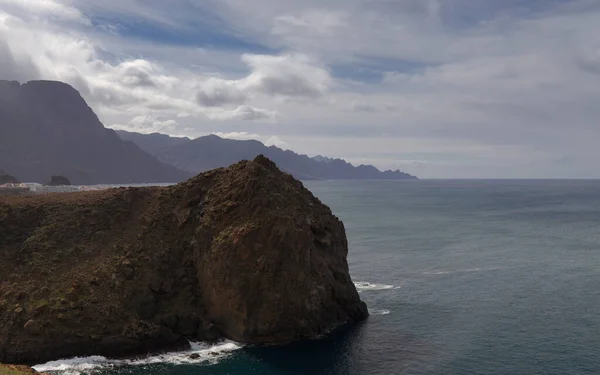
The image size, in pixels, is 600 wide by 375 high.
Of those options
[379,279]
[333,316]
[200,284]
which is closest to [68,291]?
[200,284]

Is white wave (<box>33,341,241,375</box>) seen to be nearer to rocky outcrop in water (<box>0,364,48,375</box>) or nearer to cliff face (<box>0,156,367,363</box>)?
cliff face (<box>0,156,367,363</box>)

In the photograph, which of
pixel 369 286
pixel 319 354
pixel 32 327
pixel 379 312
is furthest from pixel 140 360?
pixel 369 286

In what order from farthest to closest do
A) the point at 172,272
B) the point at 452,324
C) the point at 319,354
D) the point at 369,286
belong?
1. the point at 369,286
2. the point at 172,272
3. the point at 452,324
4. the point at 319,354

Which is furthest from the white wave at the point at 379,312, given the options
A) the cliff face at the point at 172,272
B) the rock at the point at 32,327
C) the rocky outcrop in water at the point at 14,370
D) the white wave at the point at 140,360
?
the rocky outcrop in water at the point at 14,370

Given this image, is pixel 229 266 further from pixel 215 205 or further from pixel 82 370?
pixel 82 370

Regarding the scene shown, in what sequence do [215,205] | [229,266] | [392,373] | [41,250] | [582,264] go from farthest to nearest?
[582,264]
[215,205]
[41,250]
[229,266]
[392,373]

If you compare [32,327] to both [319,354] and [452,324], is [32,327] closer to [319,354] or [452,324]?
[319,354]
